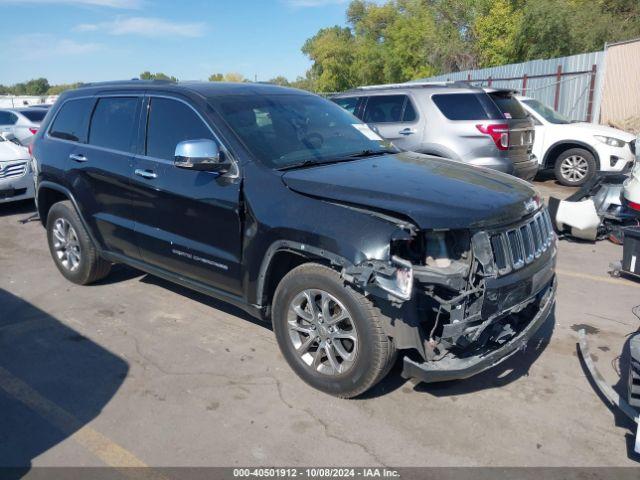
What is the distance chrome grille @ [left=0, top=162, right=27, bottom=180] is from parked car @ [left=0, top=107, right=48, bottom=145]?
222 inches

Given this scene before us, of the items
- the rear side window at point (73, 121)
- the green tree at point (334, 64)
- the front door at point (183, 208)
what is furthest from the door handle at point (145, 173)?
the green tree at point (334, 64)

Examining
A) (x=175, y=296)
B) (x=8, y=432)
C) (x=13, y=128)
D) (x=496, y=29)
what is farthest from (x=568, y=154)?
(x=496, y=29)

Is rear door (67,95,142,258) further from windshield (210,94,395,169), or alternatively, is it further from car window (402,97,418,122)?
car window (402,97,418,122)

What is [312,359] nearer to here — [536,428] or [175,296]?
[536,428]

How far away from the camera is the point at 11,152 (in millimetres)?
9773

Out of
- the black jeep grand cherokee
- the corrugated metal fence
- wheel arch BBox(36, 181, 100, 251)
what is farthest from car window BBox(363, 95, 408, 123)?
the corrugated metal fence

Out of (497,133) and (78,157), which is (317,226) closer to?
(78,157)

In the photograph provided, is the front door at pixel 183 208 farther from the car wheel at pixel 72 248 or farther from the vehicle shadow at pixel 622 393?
the vehicle shadow at pixel 622 393

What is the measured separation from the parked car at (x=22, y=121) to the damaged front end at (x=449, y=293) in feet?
46.2

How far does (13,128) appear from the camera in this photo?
15109 millimetres

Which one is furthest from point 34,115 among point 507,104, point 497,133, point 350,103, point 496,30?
point 496,30

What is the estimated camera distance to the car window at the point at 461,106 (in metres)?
8.21

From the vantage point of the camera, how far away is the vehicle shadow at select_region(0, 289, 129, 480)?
11.0 feet

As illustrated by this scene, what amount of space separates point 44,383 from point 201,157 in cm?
191
